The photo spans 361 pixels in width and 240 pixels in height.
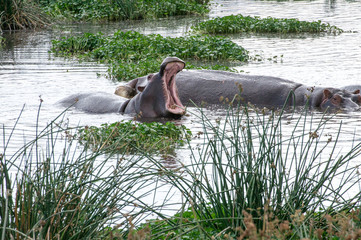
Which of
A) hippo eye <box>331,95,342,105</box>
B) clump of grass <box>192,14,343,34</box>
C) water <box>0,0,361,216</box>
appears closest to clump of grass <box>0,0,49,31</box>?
water <box>0,0,361,216</box>

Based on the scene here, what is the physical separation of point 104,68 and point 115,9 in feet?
24.7

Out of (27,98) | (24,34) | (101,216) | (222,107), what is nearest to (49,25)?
(24,34)

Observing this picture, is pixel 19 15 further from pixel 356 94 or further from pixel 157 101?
pixel 356 94

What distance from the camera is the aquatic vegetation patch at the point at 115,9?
675 inches

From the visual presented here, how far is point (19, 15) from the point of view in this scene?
48.6 ft

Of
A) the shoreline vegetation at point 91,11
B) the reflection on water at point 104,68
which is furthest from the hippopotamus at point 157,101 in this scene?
the shoreline vegetation at point 91,11

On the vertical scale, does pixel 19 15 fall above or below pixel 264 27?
above

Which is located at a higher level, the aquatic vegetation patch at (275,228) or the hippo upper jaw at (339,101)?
the aquatic vegetation patch at (275,228)

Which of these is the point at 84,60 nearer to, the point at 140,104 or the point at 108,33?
the point at 108,33

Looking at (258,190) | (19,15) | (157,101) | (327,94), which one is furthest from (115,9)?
(258,190)

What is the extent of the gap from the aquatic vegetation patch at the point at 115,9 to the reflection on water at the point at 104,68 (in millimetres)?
633

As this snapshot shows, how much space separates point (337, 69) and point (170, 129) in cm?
489

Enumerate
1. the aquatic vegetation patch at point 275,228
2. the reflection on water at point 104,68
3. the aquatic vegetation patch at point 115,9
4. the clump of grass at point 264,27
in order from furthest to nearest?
the aquatic vegetation patch at point 115,9 → the clump of grass at point 264,27 → the reflection on water at point 104,68 → the aquatic vegetation patch at point 275,228

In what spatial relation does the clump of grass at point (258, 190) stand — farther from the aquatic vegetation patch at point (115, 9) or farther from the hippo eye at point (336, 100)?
the aquatic vegetation patch at point (115, 9)
